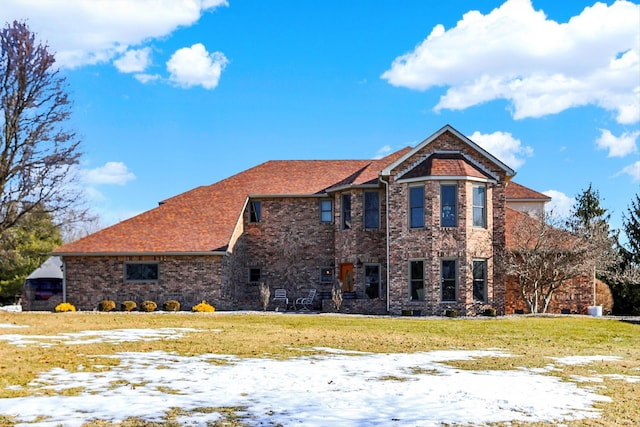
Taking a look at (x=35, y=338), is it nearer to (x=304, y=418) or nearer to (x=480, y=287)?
(x=304, y=418)

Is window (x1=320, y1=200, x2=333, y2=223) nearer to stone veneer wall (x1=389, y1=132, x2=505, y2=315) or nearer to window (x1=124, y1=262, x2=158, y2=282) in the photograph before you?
stone veneer wall (x1=389, y1=132, x2=505, y2=315)

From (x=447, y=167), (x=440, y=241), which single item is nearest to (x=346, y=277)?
(x=440, y=241)

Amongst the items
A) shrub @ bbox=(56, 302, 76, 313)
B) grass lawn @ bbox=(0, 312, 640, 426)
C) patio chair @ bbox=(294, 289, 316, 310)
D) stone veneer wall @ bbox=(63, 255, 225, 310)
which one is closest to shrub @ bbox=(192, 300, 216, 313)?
stone veneer wall @ bbox=(63, 255, 225, 310)

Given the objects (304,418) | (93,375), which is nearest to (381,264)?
(93,375)

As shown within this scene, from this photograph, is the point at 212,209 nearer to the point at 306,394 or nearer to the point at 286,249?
the point at 286,249

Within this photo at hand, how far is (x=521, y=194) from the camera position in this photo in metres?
38.3

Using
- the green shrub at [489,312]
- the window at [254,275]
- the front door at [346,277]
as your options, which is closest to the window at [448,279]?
the green shrub at [489,312]

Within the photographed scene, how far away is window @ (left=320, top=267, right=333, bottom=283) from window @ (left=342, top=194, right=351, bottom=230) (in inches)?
102

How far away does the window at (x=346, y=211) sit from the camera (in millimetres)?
31528

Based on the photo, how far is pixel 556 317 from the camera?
→ 26.8m

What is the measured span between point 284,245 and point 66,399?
24.5m

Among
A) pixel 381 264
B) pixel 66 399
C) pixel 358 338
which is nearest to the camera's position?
pixel 66 399

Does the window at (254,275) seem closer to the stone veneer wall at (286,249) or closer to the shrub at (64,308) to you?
the stone veneer wall at (286,249)

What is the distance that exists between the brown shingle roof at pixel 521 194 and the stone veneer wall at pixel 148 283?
1685cm
